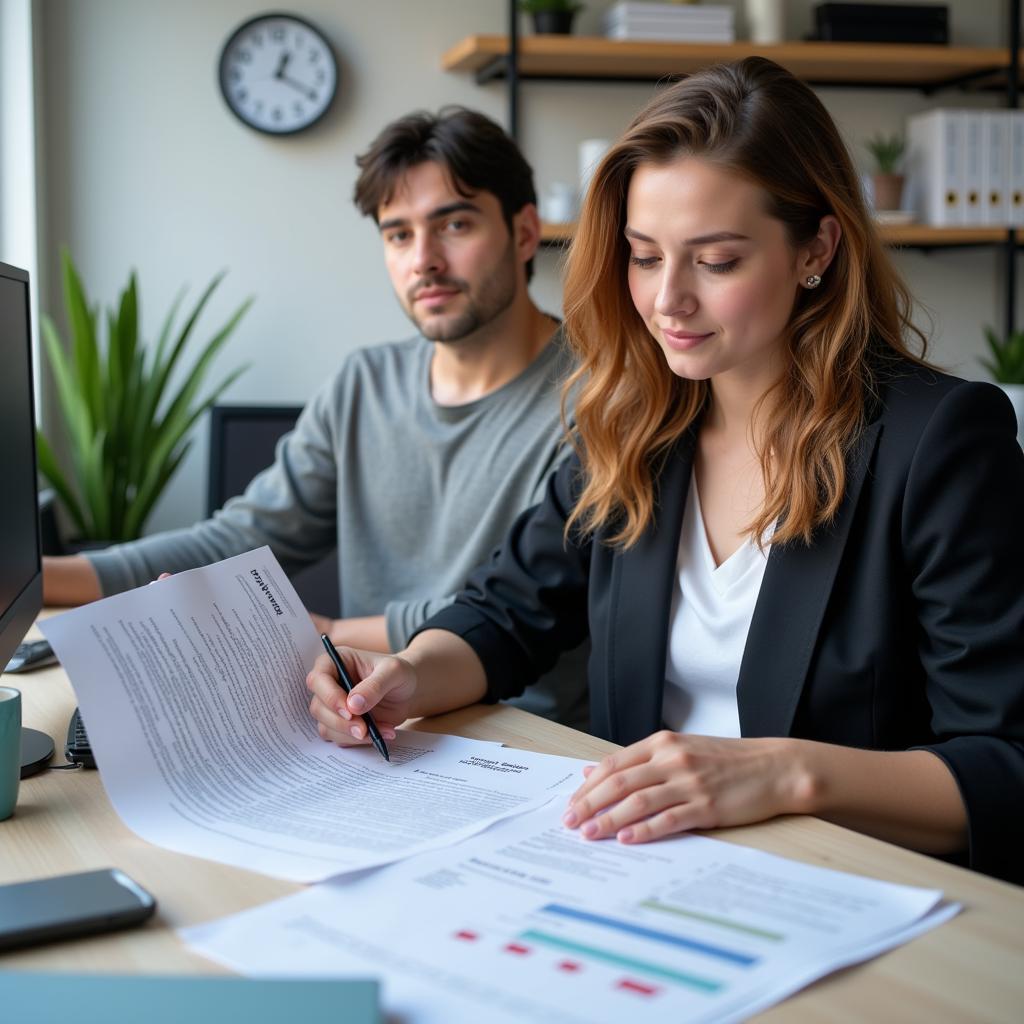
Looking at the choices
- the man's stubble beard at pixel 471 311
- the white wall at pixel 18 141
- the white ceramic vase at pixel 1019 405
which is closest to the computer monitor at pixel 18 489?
the man's stubble beard at pixel 471 311

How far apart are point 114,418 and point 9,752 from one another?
193cm

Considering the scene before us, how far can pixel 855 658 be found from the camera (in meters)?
1.20

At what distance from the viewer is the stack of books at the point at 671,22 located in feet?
10.6

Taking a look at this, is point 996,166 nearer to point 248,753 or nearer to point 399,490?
point 399,490

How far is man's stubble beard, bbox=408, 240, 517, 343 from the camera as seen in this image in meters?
1.96

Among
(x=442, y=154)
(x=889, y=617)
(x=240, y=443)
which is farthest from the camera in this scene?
(x=240, y=443)

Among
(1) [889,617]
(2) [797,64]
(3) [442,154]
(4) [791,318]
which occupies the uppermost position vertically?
(2) [797,64]

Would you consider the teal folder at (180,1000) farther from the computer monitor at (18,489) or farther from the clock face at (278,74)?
the clock face at (278,74)

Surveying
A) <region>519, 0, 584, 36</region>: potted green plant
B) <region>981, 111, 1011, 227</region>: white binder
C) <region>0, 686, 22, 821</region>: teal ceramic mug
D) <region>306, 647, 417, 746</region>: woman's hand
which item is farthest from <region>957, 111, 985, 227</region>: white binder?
<region>0, 686, 22, 821</region>: teal ceramic mug

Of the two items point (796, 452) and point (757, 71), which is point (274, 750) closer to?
point (796, 452)

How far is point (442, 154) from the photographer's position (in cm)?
195

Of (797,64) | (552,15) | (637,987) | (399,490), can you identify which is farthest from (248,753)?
(797,64)

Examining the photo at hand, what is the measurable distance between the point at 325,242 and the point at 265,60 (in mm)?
487

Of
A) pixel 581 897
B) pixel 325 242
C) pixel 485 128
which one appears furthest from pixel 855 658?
pixel 325 242
